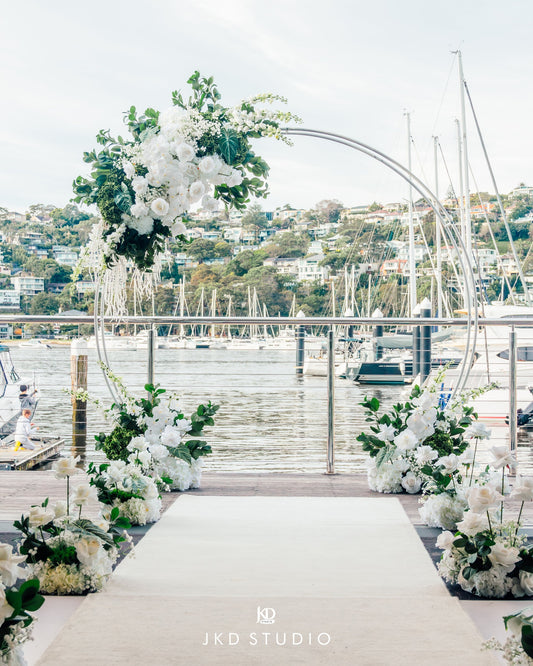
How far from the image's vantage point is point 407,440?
2996 millimetres

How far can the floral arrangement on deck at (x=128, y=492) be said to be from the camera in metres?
2.51

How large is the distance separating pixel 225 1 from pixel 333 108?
12.0 metres

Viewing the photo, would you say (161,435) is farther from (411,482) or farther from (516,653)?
(516,653)

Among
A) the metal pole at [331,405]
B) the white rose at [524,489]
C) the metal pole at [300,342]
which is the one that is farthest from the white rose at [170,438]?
the metal pole at [300,342]

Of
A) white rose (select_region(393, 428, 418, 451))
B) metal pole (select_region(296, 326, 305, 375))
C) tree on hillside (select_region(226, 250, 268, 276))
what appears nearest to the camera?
white rose (select_region(393, 428, 418, 451))

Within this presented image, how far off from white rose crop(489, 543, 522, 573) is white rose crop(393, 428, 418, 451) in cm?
117

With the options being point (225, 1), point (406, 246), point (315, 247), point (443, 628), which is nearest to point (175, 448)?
point (443, 628)

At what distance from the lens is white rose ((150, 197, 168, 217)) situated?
2.79 metres

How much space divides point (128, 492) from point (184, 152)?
131 centimetres

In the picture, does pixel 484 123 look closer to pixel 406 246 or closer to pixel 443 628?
pixel 406 246

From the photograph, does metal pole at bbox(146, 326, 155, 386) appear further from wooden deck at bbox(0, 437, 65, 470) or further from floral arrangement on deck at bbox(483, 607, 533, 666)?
wooden deck at bbox(0, 437, 65, 470)

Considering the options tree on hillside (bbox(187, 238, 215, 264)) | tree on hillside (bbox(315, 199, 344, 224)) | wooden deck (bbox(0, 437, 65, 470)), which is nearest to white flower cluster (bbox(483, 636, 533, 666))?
wooden deck (bbox(0, 437, 65, 470))

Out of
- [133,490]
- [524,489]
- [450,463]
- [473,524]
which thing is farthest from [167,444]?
[524,489]

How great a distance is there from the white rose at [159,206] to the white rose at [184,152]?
0.18 m
